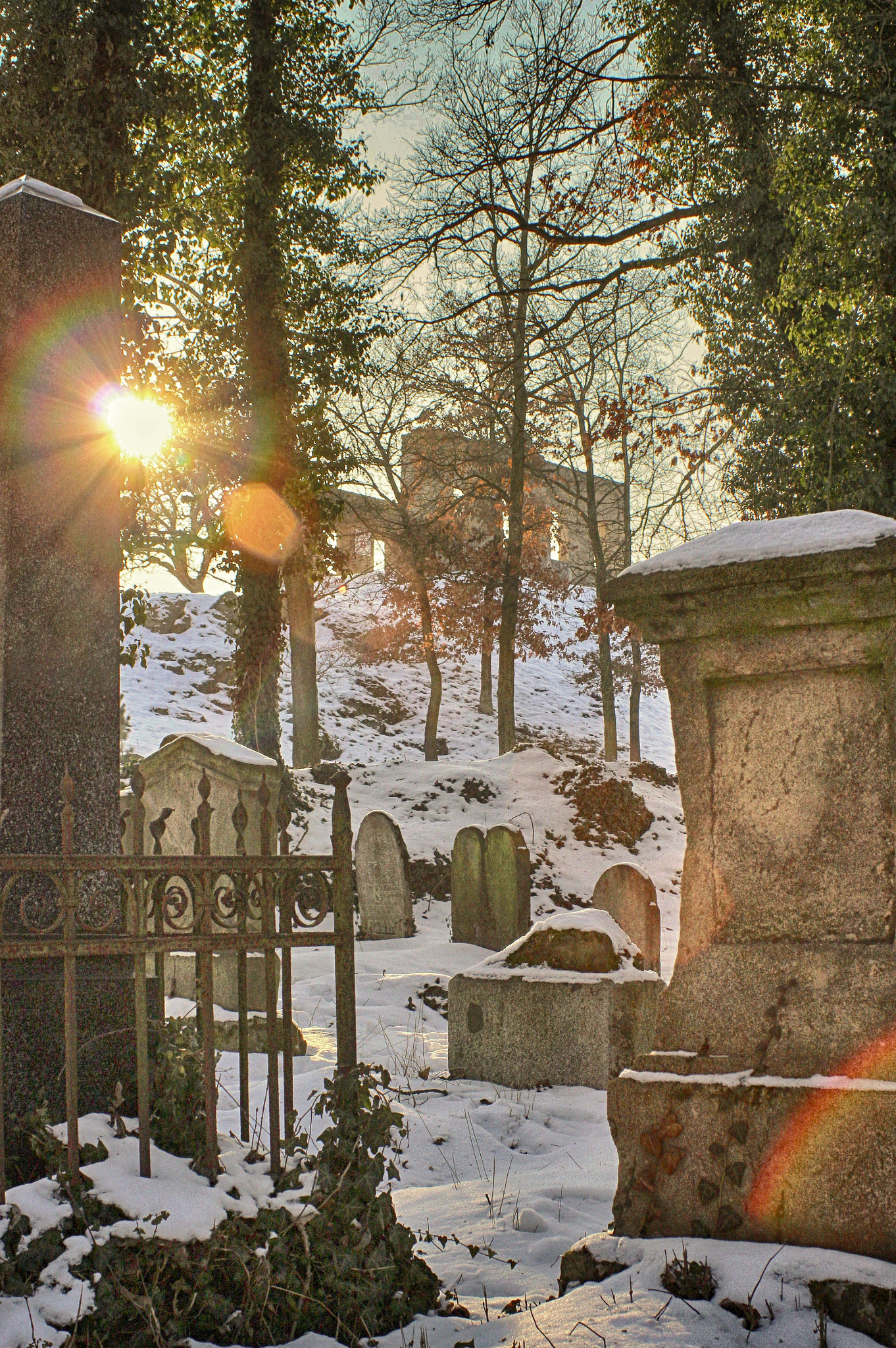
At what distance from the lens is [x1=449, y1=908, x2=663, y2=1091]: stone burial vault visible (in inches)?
228

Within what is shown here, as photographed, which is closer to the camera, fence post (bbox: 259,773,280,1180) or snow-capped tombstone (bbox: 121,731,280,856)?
fence post (bbox: 259,773,280,1180)

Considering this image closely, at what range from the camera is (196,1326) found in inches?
108

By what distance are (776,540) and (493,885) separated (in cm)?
698

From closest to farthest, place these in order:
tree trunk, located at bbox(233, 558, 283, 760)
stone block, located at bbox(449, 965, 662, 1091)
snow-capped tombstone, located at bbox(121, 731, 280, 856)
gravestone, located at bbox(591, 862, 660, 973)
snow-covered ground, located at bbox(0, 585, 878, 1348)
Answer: snow-covered ground, located at bbox(0, 585, 878, 1348) → stone block, located at bbox(449, 965, 662, 1091) → snow-capped tombstone, located at bbox(121, 731, 280, 856) → gravestone, located at bbox(591, 862, 660, 973) → tree trunk, located at bbox(233, 558, 283, 760)

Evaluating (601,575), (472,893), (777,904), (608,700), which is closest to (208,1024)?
(777,904)

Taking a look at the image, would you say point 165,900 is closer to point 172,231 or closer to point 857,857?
point 857,857

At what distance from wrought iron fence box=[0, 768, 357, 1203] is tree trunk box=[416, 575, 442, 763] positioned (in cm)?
1947

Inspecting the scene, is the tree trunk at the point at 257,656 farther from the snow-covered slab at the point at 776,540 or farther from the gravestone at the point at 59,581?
the snow-covered slab at the point at 776,540

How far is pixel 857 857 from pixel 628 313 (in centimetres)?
1944

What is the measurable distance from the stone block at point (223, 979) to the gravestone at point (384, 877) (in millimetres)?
2585

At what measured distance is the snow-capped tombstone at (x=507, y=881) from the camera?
9.86 metres

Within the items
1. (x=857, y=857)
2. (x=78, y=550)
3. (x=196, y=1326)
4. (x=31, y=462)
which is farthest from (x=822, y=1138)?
(x=31, y=462)

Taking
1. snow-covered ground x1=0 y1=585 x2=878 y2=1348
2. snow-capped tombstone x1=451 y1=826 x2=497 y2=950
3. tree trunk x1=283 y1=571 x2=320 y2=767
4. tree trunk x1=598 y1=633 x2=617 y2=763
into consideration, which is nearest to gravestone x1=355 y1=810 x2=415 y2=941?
snow-covered ground x1=0 y1=585 x2=878 y2=1348

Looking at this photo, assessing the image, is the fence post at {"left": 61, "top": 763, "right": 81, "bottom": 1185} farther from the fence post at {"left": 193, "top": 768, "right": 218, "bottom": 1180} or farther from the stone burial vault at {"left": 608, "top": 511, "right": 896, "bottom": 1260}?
the stone burial vault at {"left": 608, "top": 511, "right": 896, "bottom": 1260}
